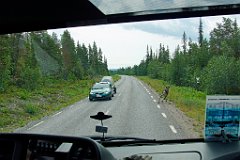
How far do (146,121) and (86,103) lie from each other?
89 centimetres

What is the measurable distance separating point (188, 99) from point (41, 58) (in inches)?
80.9

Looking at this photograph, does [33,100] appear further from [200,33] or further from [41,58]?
[200,33]

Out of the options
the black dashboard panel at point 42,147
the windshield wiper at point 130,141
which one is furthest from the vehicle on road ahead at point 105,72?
the black dashboard panel at point 42,147

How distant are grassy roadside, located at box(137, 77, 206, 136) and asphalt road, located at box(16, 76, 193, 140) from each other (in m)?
0.18

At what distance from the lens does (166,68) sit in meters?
5.58

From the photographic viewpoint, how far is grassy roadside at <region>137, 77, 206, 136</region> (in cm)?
421

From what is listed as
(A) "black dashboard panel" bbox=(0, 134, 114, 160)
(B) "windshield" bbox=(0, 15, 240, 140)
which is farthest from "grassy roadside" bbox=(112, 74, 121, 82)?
(A) "black dashboard panel" bbox=(0, 134, 114, 160)

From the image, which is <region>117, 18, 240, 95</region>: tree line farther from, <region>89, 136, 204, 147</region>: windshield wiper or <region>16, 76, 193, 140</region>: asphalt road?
<region>89, 136, 204, 147</region>: windshield wiper

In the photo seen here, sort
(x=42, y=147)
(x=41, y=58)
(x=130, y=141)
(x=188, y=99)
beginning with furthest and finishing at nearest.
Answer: (x=188, y=99)
(x=41, y=58)
(x=130, y=141)
(x=42, y=147)

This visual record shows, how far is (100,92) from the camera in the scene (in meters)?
4.83

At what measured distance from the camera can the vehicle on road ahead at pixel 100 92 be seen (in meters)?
4.69

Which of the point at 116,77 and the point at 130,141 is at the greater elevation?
the point at 116,77

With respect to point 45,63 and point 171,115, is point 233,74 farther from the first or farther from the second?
point 45,63

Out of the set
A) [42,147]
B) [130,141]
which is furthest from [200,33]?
[42,147]
